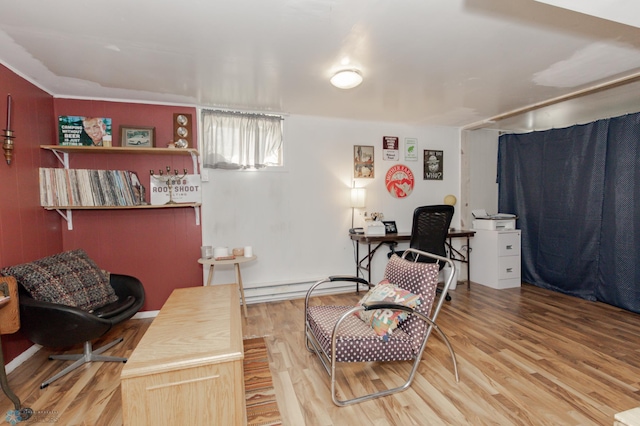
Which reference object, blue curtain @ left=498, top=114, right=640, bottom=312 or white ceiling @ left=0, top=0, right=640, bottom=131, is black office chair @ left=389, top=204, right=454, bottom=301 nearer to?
white ceiling @ left=0, top=0, right=640, bottom=131

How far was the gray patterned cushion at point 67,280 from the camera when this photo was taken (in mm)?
2004

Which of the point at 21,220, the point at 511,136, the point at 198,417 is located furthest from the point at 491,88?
the point at 21,220

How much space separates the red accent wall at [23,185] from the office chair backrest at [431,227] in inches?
141

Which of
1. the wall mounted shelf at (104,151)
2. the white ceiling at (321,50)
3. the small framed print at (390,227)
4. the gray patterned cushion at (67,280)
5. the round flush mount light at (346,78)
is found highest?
the white ceiling at (321,50)

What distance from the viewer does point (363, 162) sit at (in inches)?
156

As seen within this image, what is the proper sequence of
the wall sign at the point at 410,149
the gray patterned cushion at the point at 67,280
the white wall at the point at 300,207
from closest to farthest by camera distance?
1. the gray patterned cushion at the point at 67,280
2. the white wall at the point at 300,207
3. the wall sign at the point at 410,149

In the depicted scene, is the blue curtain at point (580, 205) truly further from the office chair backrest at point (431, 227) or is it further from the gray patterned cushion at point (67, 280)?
the gray patterned cushion at point (67, 280)

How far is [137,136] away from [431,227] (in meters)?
3.31

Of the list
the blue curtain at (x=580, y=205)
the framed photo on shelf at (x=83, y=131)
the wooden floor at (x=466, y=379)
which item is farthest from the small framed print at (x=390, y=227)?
the framed photo on shelf at (x=83, y=131)

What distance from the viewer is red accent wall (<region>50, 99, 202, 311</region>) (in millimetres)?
2961

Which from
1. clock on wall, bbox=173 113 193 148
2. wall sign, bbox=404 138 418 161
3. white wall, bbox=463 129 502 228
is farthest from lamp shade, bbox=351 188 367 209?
clock on wall, bbox=173 113 193 148

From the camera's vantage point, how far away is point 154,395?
1.29 meters

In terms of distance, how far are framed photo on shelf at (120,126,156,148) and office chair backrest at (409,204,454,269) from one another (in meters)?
2.93

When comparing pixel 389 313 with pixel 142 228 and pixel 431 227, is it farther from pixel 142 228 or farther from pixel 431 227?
pixel 142 228
